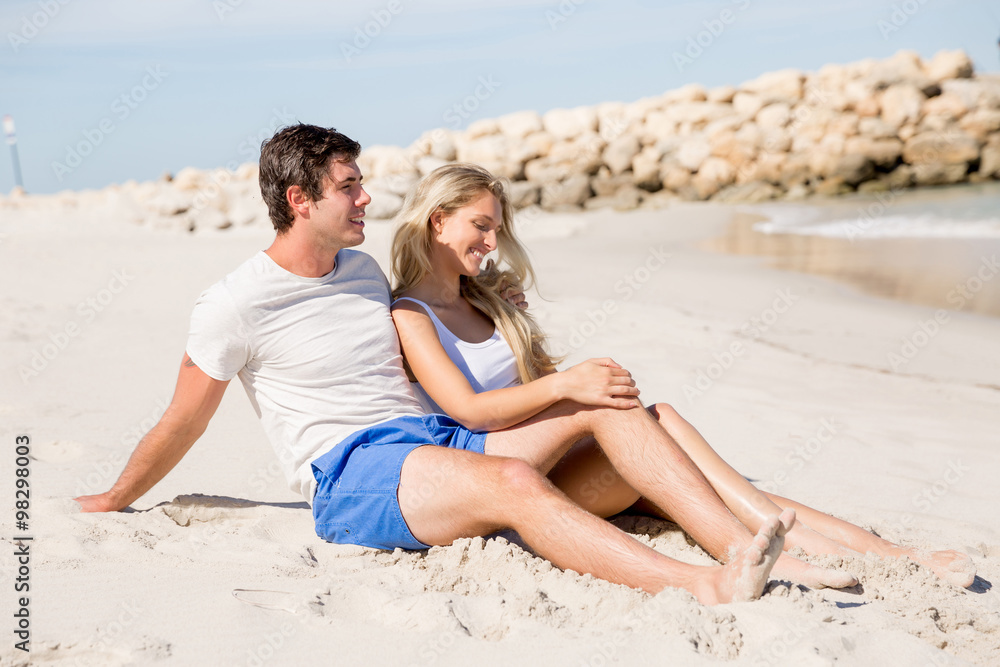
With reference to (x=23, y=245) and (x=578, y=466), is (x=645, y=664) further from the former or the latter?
(x=23, y=245)

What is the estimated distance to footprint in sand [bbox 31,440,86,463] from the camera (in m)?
3.79

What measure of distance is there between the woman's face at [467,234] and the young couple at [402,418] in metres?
0.07

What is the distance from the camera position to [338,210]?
9.61 feet

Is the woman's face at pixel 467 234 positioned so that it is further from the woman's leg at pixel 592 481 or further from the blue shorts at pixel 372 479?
the woman's leg at pixel 592 481

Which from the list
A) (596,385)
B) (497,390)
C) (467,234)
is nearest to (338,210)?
(467,234)

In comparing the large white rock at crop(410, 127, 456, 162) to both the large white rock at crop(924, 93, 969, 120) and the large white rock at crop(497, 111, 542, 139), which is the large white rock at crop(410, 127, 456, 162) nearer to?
the large white rock at crop(497, 111, 542, 139)

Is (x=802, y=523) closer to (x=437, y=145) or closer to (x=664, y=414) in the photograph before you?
(x=664, y=414)

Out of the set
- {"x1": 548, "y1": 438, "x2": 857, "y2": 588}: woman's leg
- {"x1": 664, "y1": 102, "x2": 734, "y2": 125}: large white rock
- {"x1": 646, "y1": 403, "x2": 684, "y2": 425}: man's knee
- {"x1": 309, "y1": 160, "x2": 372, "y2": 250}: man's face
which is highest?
{"x1": 664, "y1": 102, "x2": 734, "y2": 125}: large white rock

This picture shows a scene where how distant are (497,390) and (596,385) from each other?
358 millimetres

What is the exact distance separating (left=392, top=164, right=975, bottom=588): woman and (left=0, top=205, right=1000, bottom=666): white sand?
0.19 m

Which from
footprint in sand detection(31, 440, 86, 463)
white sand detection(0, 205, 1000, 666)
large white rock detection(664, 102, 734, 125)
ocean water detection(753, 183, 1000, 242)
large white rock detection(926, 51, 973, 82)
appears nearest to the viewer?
white sand detection(0, 205, 1000, 666)

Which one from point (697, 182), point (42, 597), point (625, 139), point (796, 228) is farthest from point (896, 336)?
point (625, 139)

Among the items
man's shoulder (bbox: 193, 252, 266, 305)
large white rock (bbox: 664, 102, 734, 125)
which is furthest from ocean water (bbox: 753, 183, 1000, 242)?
man's shoulder (bbox: 193, 252, 266, 305)

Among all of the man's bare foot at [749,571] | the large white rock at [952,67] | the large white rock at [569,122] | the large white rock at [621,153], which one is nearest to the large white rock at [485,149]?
the large white rock at [569,122]
